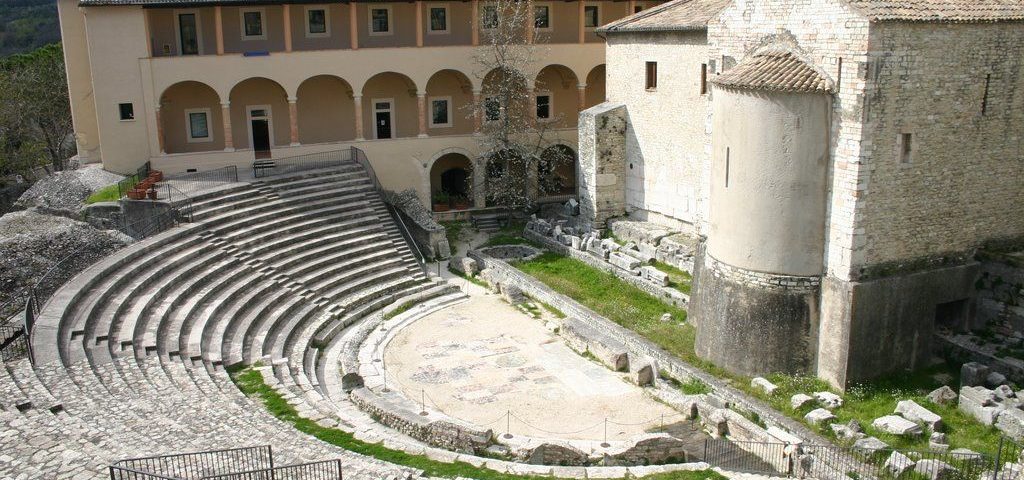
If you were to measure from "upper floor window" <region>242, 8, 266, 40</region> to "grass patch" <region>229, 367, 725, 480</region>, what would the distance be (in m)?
18.6

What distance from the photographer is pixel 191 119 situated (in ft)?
115

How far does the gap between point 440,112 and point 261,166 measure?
353 inches

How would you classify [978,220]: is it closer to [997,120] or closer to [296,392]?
[997,120]

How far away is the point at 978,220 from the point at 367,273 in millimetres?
18186

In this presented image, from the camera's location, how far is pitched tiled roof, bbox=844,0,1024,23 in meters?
18.8

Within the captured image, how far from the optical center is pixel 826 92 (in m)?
19.5

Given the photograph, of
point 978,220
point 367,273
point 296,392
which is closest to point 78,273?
point 296,392

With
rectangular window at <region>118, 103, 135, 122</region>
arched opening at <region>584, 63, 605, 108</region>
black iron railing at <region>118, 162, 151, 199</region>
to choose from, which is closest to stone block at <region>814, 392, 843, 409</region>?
black iron railing at <region>118, 162, 151, 199</region>

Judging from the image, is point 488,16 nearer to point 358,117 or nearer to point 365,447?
point 358,117

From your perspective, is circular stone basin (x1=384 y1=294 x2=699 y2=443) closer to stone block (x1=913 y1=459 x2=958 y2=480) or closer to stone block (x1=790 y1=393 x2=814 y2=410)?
stone block (x1=790 y1=393 x2=814 y2=410)

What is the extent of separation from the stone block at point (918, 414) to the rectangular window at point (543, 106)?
2393cm

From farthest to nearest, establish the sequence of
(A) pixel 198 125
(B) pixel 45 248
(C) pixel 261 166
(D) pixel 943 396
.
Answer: (A) pixel 198 125 → (C) pixel 261 166 → (B) pixel 45 248 → (D) pixel 943 396

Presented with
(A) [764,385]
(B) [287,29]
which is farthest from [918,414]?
(B) [287,29]

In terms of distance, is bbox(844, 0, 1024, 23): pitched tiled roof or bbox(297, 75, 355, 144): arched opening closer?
bbox(844, 0, 1024, 23): pitched tiled roof
